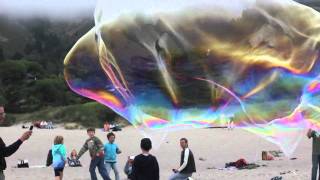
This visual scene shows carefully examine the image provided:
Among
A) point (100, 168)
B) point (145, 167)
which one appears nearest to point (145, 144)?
point (145, 167)

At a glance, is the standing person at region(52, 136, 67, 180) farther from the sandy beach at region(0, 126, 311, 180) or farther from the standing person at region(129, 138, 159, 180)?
the standing person at region(129, 138, 159, 180)

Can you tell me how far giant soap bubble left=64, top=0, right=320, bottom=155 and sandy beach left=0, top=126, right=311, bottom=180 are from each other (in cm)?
357

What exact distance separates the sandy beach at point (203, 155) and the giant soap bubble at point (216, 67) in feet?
11.7

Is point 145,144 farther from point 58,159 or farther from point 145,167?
point 58,159

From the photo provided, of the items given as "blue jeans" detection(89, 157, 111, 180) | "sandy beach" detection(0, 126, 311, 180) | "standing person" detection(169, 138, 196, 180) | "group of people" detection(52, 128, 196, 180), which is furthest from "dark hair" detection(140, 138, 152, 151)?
"sandy beach" detection(0, 126, 311, 180)

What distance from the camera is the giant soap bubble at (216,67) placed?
11.2 meters

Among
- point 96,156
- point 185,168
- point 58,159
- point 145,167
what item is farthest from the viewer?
point 58,159

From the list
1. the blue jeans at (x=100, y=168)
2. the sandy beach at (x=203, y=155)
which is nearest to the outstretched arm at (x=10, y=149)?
the blue jeans at (x=100, y=168)

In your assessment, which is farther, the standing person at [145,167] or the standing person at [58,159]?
the standing person at [58,159]

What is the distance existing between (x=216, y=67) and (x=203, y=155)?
42.0 ft

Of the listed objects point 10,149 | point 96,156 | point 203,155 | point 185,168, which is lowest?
point 203,155

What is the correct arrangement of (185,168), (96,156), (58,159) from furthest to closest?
(58,159)
(96,156)
(185,168)

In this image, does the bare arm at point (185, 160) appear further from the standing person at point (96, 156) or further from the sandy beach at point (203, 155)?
the sandy beach at point (203, 155)

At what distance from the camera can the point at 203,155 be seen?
23.7 metres
